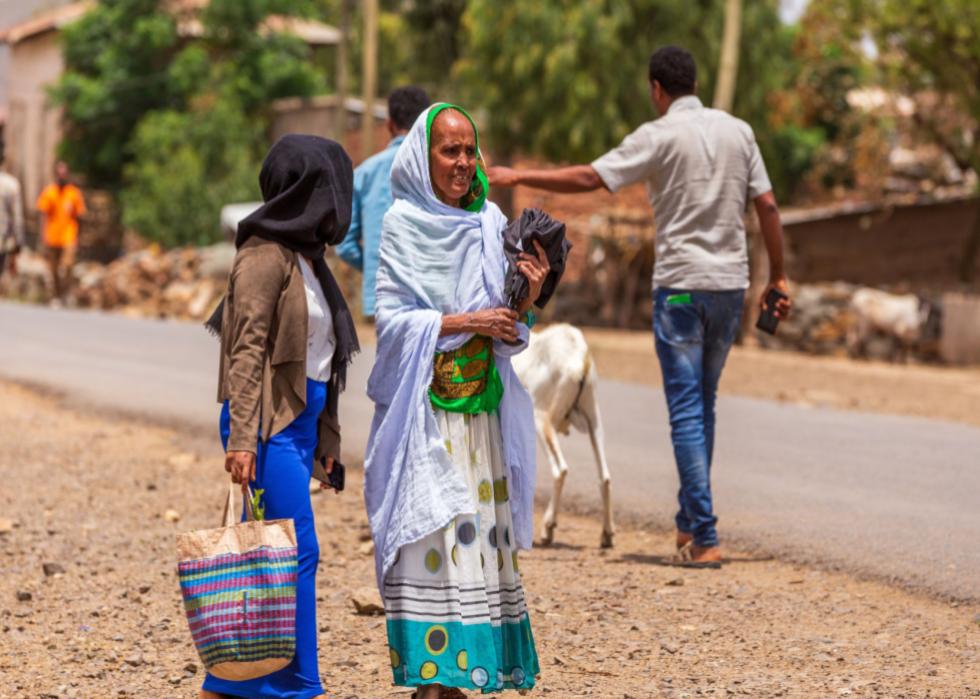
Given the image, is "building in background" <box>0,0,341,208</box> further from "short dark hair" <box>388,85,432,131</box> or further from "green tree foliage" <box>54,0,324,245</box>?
"short dark hair" <box>388,85,432,131</box>

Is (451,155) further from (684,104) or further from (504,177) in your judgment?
(684,104)

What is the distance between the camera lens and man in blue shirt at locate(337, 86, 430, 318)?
7.60 meters

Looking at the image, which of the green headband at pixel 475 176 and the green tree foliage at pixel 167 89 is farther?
the green tree foliage at pixel 167 89

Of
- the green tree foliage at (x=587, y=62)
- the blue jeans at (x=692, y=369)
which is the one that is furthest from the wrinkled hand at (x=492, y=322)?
the green tree foliage at (x=587, y=62)

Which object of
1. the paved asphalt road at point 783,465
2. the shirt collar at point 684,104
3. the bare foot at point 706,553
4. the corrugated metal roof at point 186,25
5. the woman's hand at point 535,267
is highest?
the corrugated metal roof at point 186,25

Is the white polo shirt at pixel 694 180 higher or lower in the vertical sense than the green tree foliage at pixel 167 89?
lower

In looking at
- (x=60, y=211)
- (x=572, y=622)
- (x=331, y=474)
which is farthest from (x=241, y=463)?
(x=60, y=211)

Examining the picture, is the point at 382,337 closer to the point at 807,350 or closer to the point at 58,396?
the point at 58,396

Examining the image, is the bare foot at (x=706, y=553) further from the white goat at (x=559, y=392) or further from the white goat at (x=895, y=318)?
the white goat at (x=895, y=318)

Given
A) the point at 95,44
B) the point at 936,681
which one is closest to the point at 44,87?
the point at 95,44

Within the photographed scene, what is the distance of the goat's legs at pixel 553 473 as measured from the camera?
7.59 meters

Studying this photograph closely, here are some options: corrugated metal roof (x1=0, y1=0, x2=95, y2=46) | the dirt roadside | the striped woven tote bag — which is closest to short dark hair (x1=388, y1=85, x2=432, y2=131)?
the striped woven tote bag

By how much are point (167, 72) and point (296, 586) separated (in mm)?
34509

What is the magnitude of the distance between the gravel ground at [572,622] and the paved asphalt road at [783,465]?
45 centimetres
